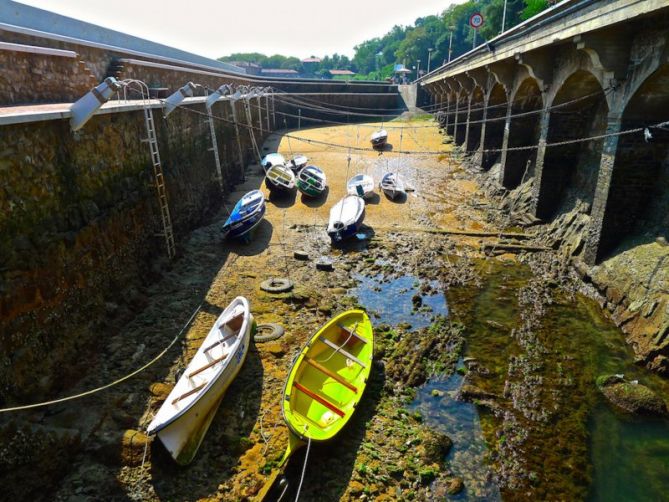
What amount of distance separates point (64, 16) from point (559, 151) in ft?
62.2

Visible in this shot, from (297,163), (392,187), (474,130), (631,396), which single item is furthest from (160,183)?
(474,130)

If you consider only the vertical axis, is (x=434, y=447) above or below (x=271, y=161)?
below

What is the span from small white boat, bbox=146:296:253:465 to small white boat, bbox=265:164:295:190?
11.6 m

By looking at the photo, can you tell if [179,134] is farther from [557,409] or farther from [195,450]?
[557,409]

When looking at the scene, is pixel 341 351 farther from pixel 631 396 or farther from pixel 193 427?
pixel 631 396

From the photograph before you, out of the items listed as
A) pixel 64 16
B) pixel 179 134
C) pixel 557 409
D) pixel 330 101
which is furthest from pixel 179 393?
pixel 330 101

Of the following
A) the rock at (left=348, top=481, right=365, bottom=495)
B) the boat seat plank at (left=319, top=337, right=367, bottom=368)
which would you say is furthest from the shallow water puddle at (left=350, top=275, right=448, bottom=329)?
the rock at (left=348, top=481, right=365, bottom=495)

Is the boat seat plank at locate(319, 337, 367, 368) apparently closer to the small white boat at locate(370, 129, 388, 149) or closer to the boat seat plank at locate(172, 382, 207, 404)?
the boat seat plank at locate(172, 382, 207, 404)

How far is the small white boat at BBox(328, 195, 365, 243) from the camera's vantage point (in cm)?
1711

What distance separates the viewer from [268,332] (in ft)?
36.8

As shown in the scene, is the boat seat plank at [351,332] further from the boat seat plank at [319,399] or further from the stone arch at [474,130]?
the stone arch at [474,130]

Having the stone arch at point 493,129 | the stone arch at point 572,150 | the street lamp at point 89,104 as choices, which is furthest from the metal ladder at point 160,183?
the stone arch at point 493,129

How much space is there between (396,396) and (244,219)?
9.89 metres

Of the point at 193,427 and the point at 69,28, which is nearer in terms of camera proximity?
the point at 193,427
